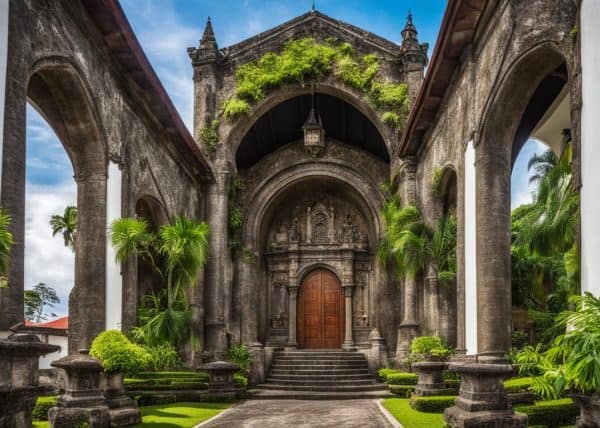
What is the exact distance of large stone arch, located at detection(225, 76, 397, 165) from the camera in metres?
21.1

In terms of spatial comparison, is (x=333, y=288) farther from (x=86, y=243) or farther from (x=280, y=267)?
(x=86, y=243)

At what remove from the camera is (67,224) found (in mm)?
24750

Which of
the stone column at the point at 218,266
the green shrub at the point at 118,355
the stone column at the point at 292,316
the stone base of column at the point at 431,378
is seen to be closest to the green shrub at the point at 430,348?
the stone base of column at the point at 431,378

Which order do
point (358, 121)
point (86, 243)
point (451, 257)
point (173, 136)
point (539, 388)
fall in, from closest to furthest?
point (539, 388) < point (86, 243) < point (451, 257) < point (173, 136) < point (358, 121)

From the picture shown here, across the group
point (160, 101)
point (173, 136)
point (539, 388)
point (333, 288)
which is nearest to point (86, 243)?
point (160, 101)

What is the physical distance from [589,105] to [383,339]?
15170 millimetres

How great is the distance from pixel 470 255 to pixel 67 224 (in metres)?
16.9

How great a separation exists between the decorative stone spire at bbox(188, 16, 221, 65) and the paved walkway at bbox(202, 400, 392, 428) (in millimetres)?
10870

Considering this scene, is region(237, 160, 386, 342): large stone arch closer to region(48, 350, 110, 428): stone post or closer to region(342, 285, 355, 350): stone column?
region(342, 285, 355, 350): stone column

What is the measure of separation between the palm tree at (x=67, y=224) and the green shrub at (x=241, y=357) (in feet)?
25.1

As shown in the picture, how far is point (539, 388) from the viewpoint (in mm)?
6234

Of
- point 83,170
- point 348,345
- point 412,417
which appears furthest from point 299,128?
point 412,417

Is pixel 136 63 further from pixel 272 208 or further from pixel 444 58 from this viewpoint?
pixel 272 208

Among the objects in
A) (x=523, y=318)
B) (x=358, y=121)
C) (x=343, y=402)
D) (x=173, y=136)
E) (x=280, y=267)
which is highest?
(x=358, y=121)
